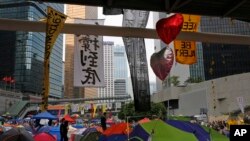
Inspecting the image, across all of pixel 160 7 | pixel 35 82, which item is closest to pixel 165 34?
pixel 160 7

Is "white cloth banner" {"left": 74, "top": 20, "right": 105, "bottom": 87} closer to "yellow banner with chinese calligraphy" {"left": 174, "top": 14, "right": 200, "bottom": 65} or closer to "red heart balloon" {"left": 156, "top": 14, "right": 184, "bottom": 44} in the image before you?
"red heart balloon" {"left": 156, "top": 14, "right": 184, "bottom": 44}

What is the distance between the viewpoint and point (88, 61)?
1376 centimetres

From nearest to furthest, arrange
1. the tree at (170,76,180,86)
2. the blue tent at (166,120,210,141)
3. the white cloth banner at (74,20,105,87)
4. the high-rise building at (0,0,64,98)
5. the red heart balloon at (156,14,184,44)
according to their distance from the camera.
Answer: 1. the blue tent at (166,120,210,141)
2. the red heart balloon at (156,14,184,44)
3. the white cloth banner at (74,20,105,87)
4. the tree at (170,76,180,86)
5. the high-rise building at (0,0,64,98)

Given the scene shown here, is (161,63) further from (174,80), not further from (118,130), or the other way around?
(174,80)

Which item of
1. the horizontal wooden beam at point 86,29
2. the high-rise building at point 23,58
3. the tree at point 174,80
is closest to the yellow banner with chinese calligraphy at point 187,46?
the horizontal wooden beam at point 86,29

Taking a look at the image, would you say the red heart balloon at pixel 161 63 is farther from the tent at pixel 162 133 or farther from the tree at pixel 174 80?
the tree at pixel 174 80

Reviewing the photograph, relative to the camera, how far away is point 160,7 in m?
10.4

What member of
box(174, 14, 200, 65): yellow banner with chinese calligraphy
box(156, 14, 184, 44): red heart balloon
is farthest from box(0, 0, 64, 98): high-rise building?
box(156, 14, 184, 44): red heart balloon

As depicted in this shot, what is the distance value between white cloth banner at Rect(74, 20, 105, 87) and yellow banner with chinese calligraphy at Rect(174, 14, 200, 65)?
3.36 meters

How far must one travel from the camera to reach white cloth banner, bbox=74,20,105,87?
13.4 meters

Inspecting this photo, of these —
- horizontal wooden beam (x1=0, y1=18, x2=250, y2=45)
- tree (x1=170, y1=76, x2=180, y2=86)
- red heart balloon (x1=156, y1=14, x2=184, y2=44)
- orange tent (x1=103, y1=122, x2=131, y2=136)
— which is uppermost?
tree (x1=170, y1=76, x2=180, y2=86)

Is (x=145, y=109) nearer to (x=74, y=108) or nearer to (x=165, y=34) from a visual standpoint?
(x=165, y=34)

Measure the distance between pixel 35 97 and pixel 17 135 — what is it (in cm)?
10995

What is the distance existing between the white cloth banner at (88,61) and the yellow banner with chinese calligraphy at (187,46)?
336 centimetres
